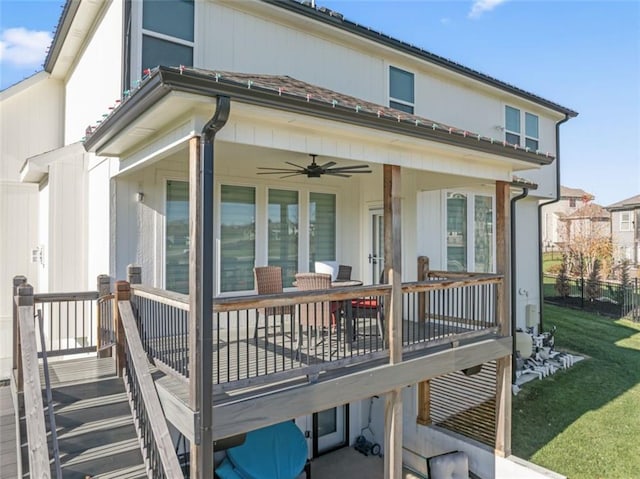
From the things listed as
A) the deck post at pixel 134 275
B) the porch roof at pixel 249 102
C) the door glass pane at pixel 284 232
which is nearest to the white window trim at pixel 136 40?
the porch roof at pixel 249 102

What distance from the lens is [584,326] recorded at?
54.5 ft

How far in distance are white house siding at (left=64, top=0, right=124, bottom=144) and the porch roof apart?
1.19 meters

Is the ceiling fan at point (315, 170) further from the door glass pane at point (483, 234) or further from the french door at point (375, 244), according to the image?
the door glass pane at point (483, 234)

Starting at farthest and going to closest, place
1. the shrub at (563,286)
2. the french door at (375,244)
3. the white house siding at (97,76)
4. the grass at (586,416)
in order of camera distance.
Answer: the shrub at (563,286)
the french door at (375,244)
the grass at (586,416)
the white house siding at (97,76)

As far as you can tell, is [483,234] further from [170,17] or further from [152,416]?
[152,416]

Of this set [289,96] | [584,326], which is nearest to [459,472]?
[289,96]

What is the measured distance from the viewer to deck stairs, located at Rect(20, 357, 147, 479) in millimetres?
4221

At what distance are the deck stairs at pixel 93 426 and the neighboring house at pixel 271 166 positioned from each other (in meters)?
0.70

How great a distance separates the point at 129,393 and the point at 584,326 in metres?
17.3

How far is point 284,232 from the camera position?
28.5ft

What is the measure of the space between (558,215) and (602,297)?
71.7ft

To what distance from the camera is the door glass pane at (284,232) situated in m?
8.50

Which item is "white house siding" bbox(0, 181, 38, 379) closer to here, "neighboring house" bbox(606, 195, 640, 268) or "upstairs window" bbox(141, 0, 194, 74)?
"upstairs window" bbox(141, 0, 194, 74)

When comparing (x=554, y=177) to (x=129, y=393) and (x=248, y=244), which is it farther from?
(x=129, y=393)
